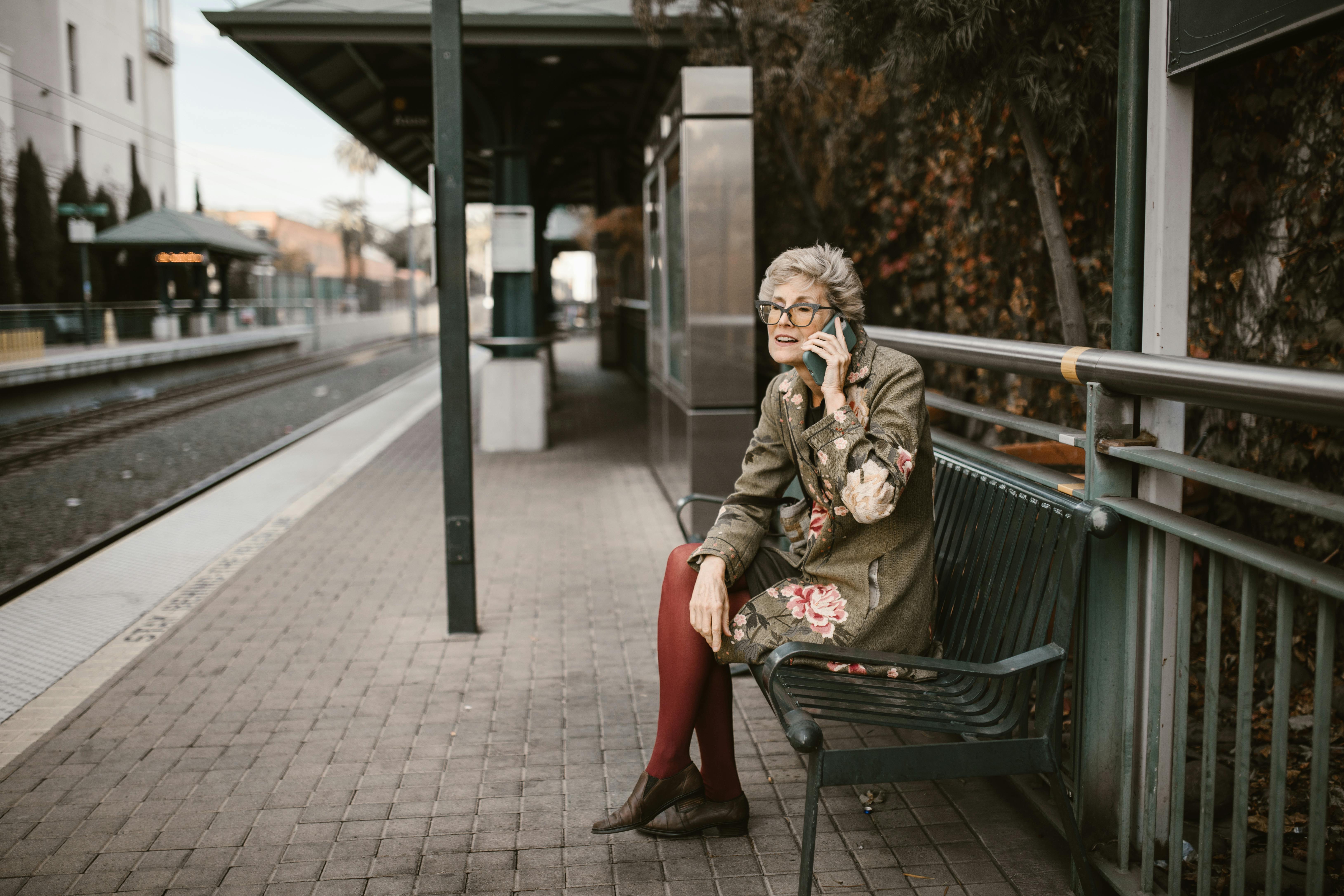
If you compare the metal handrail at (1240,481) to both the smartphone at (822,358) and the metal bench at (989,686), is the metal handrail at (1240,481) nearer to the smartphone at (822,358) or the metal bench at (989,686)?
the metal bench at (989,686)

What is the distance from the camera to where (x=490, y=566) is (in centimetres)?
618

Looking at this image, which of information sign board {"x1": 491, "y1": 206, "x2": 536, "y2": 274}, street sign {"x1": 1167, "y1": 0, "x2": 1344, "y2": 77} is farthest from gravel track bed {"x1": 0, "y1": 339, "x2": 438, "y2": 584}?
street sign {"x1": 1167, "y1": 0, "x2": 1344, "y2": 77}

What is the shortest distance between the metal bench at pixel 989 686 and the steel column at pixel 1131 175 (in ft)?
1.52

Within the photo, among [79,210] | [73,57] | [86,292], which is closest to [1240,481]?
[86,292]

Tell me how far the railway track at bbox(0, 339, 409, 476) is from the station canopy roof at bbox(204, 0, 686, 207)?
5.04 m

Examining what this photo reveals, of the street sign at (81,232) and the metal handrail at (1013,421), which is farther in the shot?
the street sign at (81,232)

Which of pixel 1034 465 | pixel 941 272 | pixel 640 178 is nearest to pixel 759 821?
pixel 1034 465

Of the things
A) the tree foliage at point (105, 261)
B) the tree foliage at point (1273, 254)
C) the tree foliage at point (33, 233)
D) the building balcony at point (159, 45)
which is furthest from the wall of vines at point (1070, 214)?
the building balcony at point (159, 45)

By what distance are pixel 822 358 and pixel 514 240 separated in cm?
853

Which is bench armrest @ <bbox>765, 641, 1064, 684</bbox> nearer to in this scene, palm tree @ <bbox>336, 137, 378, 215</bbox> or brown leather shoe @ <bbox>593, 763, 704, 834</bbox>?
brown leather shoe @ <bbox>593, 763, 704, 834</bbox>

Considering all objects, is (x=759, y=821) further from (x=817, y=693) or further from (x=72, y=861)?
(x=72, y=861)

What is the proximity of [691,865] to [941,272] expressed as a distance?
199 inches

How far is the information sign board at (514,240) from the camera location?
421 inches

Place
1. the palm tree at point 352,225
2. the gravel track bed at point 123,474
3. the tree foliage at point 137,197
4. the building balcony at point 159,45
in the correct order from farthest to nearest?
1. the palm tree at point 352,225
2. the building balcony at point 159,45
3. the tree foliage at point 137,197
4. the gravel track bed at point 123,474
